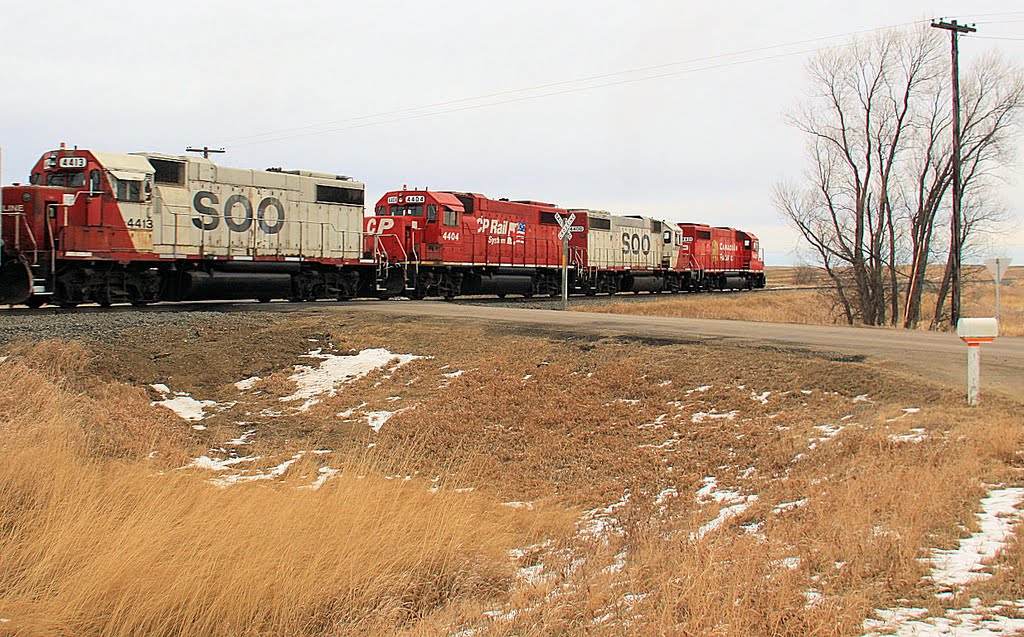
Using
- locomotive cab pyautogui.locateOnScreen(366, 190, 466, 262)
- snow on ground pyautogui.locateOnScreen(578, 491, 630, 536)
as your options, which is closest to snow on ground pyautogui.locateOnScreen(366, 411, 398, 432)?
snow on ground pyautogui.locateOnScreen(578, 491, 630, 536)

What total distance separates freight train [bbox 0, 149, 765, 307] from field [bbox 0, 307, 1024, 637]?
5.40 m

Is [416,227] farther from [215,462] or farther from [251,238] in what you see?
[215,462]

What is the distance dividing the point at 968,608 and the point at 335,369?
1229 centimetres

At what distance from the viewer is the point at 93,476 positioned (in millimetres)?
8203

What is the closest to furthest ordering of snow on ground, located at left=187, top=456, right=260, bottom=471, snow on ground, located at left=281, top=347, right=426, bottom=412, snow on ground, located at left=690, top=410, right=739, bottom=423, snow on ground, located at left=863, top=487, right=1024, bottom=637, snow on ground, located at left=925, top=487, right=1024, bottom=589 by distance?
snow on ground, located at left=863, top=487, right=1024, bottom=637 → snow on ground, located at left=925, top=487, right=1024, bottom=589 → snow on ground, located at left=187, top=456, right=260, bottom=471 → snow on ground, located at left=690, top=410, right=739, bottom=423 → snow on ground, located at left=281, top=347, right=426, bottom=412

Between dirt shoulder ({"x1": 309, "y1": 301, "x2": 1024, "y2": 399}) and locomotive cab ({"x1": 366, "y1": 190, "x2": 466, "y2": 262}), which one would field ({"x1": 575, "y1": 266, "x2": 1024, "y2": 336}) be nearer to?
locomotive cab ({"x1": 366, "y1": 190, "x2": 466, "y2": 262})

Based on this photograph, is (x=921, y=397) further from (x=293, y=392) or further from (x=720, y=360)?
(x=293, y=392)

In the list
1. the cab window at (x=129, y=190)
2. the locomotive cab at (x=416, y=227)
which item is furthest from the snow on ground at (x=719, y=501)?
the locomotive cab at (x=416, y=227)

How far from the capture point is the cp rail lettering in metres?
21.4

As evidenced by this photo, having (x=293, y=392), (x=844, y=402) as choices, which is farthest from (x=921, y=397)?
(x=293, y=392)

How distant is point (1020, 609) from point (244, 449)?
29.8 ft

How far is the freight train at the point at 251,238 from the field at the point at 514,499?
17.7ft

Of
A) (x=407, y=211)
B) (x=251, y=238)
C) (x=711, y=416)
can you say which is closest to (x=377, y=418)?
(x=711, y=416)

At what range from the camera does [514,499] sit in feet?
28.2
